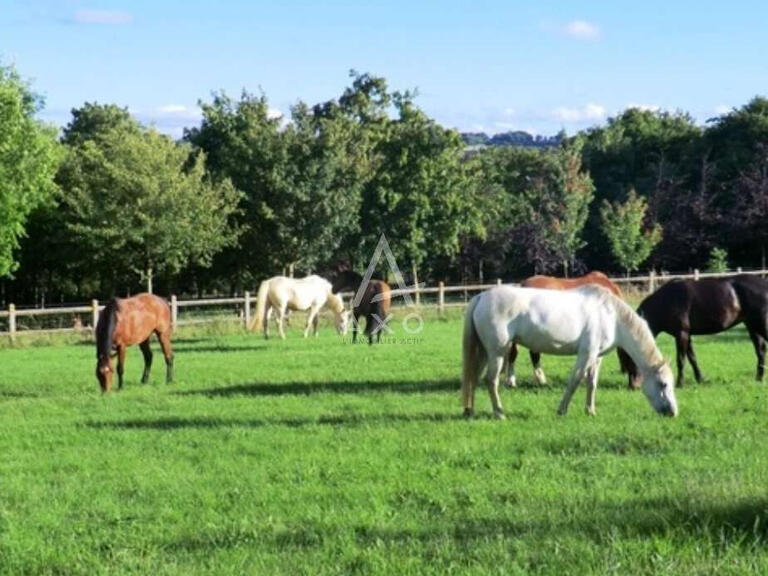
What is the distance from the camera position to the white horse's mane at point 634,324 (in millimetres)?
10469

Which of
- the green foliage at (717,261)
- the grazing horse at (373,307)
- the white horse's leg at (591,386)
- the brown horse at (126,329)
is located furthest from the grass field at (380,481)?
the green foliage at (717,261)

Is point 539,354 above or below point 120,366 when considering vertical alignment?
above

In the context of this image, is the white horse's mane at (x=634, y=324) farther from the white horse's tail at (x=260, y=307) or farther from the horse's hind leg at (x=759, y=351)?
the white horse's tail at (x=260, y=307)

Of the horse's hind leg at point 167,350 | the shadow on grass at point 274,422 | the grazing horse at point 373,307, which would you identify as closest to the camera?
the shadow on grass at point 274,422

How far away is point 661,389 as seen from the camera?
10.2m

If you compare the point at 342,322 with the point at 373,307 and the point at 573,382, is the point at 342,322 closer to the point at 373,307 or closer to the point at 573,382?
the point at 373,307

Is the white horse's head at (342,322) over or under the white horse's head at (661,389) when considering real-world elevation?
over

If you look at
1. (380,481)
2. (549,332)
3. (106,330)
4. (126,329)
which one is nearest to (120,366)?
(126,329)

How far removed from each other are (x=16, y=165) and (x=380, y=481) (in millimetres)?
25497

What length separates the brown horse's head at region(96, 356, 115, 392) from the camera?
1385 centimetres

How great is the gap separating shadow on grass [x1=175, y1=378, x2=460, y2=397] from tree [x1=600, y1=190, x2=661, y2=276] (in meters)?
29.0

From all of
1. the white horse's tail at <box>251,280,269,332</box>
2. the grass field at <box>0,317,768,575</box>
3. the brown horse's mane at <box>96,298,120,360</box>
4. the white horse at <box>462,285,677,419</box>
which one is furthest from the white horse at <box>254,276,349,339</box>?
the white horse at <box>462,285,677,419</box>

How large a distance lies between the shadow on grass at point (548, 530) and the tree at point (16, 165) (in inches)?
1024

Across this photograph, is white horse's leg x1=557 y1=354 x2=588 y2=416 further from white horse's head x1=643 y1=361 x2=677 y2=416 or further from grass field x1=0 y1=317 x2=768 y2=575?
white horse's head x1=643 y1=361 x2=677 y2=416
